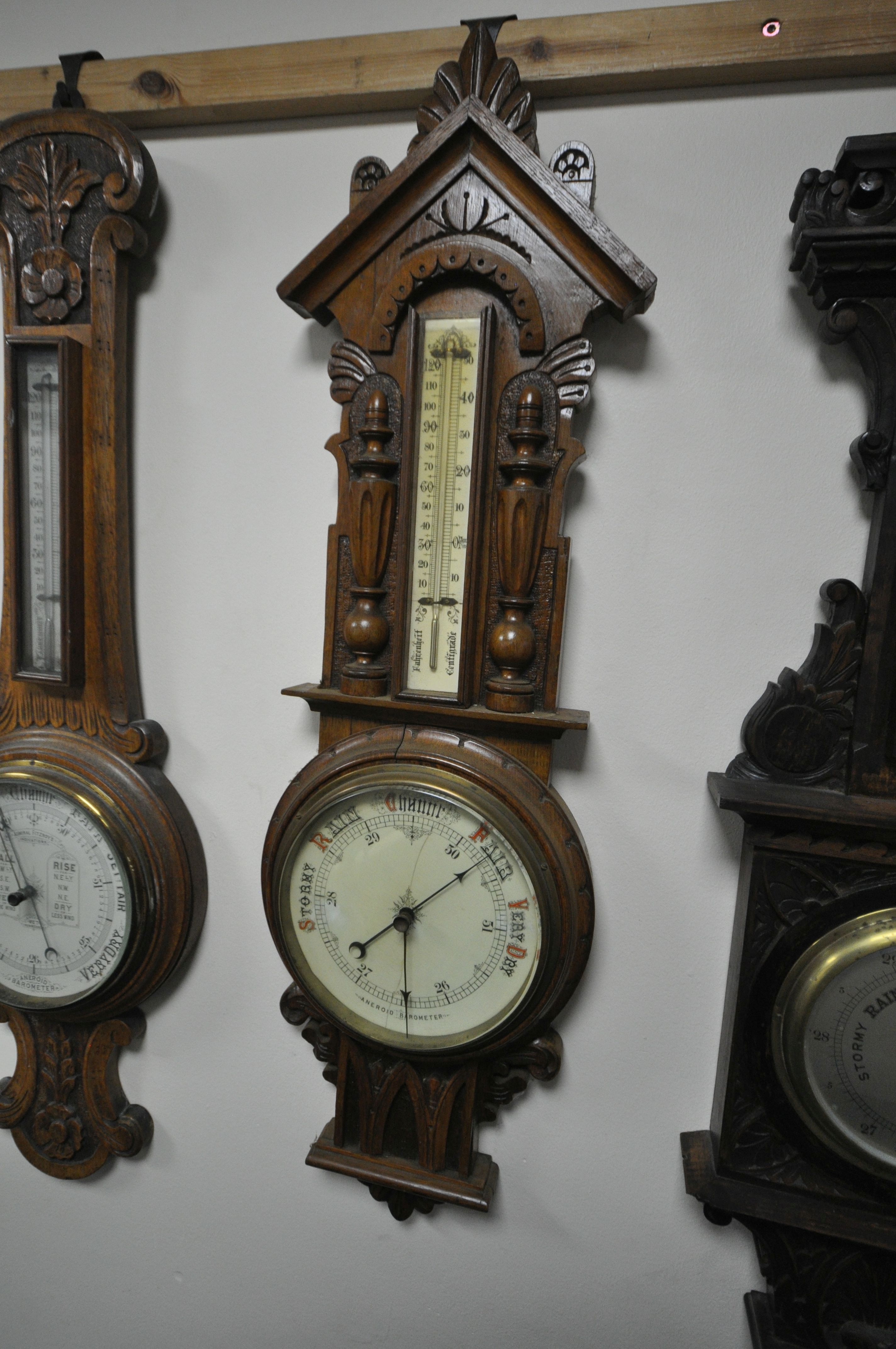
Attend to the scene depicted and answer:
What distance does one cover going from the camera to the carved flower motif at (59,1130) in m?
1.19

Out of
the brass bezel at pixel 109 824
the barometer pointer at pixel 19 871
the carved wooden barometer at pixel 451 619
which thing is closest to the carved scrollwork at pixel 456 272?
the carved wooden barometer at pixel 451 619

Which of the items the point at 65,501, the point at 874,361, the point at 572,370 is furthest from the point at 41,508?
the point at 874,361

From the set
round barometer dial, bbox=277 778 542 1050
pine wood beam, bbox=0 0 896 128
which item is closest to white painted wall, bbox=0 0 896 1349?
pine wood beam, bbox=0 0 896 128

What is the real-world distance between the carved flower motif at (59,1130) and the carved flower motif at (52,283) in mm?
1244

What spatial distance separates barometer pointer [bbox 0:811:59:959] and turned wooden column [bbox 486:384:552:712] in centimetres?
79

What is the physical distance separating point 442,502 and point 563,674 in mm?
281

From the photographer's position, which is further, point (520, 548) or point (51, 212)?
point (51, 212)

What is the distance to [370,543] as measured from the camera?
0.95 m

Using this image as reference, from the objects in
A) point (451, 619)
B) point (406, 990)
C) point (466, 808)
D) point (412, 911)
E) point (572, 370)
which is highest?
point (572, 370)

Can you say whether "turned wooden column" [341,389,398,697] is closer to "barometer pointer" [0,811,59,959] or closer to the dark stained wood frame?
the dark stained wood frame

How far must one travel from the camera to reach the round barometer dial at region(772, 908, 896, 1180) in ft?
2.81

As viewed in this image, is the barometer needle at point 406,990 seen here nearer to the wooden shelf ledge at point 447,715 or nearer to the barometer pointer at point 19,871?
the wooden shelf ledge at point 447,715

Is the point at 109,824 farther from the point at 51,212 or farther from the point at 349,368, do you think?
the point at 51,212

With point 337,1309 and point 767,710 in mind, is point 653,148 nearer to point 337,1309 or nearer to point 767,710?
point 767,710
